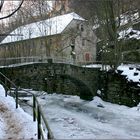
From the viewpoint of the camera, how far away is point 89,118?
2347 cm

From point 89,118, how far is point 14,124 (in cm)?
1308

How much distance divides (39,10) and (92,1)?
12593 millimetres

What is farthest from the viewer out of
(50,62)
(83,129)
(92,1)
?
(92,1)

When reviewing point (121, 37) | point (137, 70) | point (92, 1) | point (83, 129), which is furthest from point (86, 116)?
point (92, 1)

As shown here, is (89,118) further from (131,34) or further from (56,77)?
(131,34)

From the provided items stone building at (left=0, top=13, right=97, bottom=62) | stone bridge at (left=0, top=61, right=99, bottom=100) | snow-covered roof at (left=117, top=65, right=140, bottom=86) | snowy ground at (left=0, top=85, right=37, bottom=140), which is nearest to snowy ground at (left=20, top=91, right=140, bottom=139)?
stone bridge at (left=0, top=61, right=99, bottom=100)

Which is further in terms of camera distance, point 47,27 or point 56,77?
point 47,27

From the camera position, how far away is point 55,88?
111ft

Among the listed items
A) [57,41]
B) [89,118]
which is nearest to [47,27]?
[57,41]

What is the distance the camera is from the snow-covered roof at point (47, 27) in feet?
155

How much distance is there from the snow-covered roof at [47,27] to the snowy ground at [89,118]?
16.7 meters

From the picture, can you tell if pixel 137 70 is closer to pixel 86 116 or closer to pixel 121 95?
pixel 121 95

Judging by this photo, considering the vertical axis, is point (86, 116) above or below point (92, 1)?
below

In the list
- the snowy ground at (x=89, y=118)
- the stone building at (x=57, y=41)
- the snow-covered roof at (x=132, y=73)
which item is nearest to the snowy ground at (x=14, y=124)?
the snowy ground at (x=89, y=118)
